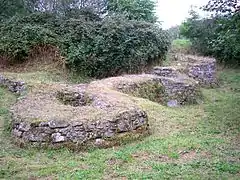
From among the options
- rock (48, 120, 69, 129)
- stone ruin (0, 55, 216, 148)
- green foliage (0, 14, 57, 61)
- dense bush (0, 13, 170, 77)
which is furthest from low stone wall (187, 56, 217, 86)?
rock (48, 120, 69, 129)

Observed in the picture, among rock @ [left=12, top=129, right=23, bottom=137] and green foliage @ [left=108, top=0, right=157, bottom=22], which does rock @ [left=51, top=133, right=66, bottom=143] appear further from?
green foliage @ [left=108, top=0, right=157, bottom=22]

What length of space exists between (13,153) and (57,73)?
7.81 meters

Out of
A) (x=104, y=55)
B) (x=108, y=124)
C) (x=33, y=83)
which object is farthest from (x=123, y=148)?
(x=104, y=55)

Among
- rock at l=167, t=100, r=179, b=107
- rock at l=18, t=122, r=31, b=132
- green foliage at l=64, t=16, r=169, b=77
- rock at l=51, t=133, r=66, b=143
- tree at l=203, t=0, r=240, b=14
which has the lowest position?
rock at l=167, t=100, r=179, b=107

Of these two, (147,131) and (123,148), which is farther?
(147,131)

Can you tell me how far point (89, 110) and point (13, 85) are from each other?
4.93m

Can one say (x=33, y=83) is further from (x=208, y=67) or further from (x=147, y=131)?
(x=208, y=67)

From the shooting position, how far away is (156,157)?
722 cm

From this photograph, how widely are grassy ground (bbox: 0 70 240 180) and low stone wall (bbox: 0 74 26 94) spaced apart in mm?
1903

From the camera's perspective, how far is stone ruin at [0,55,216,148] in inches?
314

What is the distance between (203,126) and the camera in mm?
9453

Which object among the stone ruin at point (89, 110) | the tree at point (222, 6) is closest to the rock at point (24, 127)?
the stone ruin at point (89, 110)

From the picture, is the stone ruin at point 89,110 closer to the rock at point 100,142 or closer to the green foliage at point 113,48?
the rock at point 100,142

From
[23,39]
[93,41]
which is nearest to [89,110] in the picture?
[93,41]
